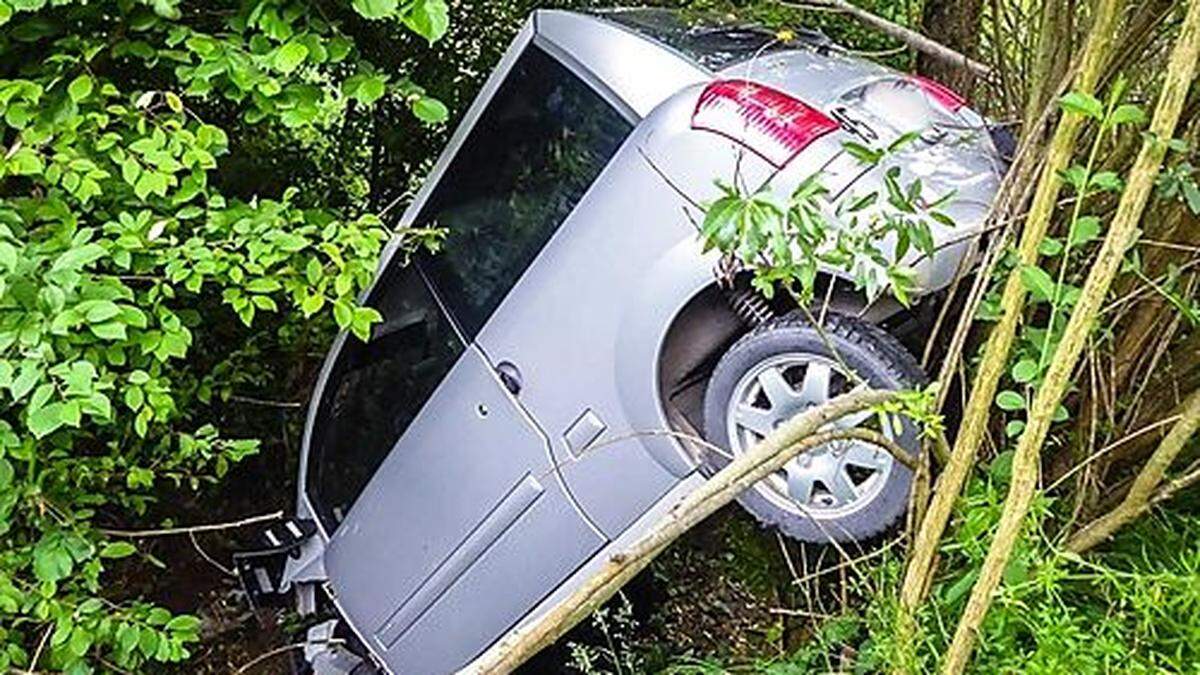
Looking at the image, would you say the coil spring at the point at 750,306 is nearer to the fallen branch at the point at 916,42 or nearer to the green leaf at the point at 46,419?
the fallen branch at the point at 916,42

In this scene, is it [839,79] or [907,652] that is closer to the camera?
[907,652]

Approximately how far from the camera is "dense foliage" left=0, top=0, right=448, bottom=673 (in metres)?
2.08

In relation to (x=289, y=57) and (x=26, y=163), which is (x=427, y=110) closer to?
(x=289, y=57)

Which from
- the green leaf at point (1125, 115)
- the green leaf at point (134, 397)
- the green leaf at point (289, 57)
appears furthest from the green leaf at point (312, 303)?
the green leaf at point (1125, 115)

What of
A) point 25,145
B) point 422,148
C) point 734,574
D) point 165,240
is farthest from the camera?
point 422,148

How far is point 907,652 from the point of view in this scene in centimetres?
195

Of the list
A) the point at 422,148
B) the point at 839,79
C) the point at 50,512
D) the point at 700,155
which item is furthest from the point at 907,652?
the point at 422,148

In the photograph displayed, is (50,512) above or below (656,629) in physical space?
above

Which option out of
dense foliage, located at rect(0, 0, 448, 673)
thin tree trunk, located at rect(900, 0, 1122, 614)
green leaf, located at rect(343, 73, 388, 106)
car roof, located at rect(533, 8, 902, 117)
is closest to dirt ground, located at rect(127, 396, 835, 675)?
thin tree trunk, located at rect(900, 0, 1122, 614)

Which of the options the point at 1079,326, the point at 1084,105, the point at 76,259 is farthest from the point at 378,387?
the point at 1084,105

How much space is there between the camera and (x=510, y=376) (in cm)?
282

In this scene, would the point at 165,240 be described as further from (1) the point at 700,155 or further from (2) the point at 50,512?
(1) the point at 700,155

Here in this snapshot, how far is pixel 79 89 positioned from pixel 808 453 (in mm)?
1664

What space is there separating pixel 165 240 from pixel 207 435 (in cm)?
53
